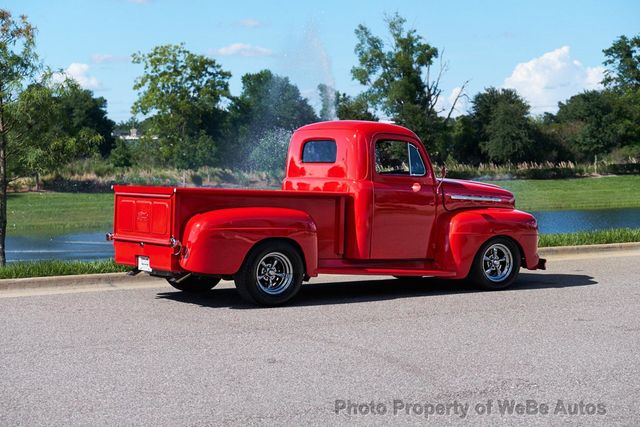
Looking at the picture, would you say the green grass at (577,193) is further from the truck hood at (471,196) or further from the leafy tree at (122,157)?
the truck hood at (471,196)

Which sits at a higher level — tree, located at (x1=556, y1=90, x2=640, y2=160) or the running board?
tree, located at (x1=556, y1=90, x2=640, y2=160)

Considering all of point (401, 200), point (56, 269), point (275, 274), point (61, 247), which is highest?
point (401, 200)

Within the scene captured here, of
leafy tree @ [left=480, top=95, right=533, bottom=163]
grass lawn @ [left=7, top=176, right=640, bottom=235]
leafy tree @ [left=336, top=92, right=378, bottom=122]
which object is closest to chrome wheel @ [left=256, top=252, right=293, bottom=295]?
grass lawn @ [left=7, top=176, right=640, bottom=235]

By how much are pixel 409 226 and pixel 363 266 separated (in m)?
0.79

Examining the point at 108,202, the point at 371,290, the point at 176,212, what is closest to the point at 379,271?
the point at 371,290

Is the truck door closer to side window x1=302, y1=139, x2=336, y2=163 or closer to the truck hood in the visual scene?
the truck hood

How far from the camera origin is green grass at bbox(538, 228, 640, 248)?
16844 mm

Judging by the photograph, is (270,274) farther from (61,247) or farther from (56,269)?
(61,247)

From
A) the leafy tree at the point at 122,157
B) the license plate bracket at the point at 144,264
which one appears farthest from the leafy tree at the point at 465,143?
the license plate bracket at the point at 144,264

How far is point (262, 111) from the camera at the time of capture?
68.2 m

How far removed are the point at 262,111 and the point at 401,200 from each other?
189ft

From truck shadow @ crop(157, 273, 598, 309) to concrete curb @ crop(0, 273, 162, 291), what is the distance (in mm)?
929

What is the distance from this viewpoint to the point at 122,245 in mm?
10891

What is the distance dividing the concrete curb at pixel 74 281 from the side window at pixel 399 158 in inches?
130
